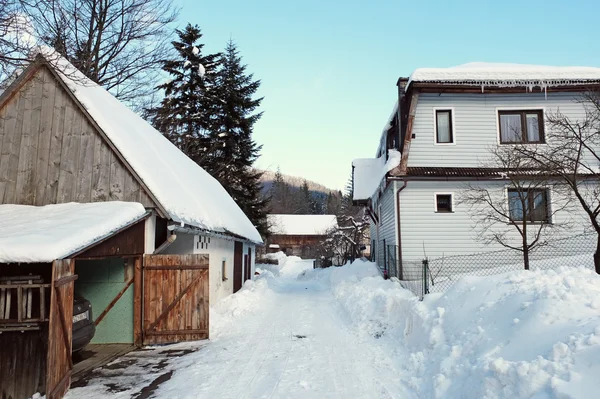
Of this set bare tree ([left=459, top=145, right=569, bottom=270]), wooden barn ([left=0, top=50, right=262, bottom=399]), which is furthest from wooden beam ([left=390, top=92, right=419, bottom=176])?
wooden barn ([left=0, top=50, right=262, bottom=399])

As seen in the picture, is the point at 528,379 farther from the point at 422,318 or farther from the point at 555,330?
the point at 422,318

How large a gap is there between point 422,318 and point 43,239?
6311mm

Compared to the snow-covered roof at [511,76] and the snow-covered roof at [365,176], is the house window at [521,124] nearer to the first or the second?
the snow-covered roof at [511,76]

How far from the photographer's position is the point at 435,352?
243 inches

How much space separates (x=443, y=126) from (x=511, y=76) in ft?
9.35

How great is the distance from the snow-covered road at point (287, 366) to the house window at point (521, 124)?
938 centimetres

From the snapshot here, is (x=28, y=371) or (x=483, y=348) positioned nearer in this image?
(x=483, y=348)

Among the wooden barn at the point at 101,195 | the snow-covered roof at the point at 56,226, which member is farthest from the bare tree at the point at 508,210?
the snow-covered roof at the point at 56,226

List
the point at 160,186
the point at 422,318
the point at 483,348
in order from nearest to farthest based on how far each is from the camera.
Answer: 1. the point at 483,348
2. the point at 422,318
3. the point at 160,186

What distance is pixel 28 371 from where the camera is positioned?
579 cm

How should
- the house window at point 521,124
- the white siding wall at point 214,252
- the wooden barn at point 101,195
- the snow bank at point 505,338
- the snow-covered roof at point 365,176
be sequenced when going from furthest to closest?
the snow-covered roof at point 365,176 < the house window at point 521,124 < the white siding wall at point 214,252 < the wooden barn at point 101,195 < the snow bank at point 505,338

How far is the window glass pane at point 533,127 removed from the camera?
14.7m

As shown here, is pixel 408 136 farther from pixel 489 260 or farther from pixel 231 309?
pixel 231 309

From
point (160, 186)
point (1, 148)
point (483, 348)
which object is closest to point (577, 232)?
point (483, 348)
